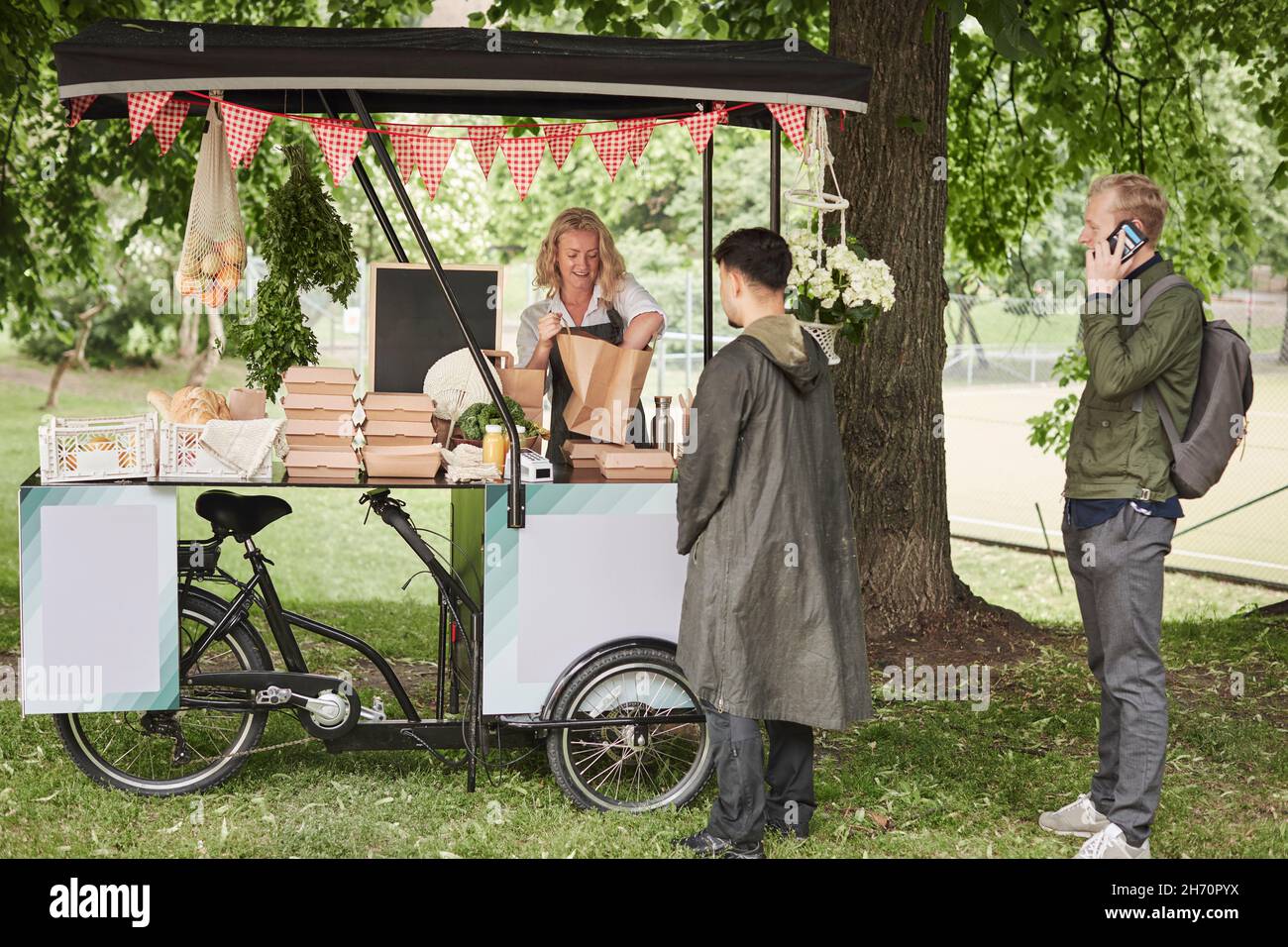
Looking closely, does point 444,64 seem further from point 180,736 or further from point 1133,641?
point 1133,641

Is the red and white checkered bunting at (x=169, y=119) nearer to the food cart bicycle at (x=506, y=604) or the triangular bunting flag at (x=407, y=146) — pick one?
the food cart bicycle at (x=506, y=604)

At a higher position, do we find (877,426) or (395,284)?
(395,284)

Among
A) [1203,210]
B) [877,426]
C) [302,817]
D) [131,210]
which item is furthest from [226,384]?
[302,817]

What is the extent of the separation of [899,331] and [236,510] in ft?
11.6

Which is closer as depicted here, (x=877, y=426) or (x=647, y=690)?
(x=647, y=690)

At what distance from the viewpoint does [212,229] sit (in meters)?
4.43

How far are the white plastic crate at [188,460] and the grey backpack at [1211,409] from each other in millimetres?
2617

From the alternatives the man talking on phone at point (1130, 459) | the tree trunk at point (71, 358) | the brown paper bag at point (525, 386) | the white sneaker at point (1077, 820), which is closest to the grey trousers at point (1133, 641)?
the man talking on phone at point (1130, 459)

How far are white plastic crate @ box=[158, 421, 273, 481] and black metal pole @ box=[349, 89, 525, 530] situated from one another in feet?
2.35

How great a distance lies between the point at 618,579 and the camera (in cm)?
428

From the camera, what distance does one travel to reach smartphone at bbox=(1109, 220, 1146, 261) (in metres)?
3.81

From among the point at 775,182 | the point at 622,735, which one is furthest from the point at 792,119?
the point at 622,735

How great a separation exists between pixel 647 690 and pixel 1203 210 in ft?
25.5

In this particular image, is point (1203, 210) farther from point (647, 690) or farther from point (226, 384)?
point (226, 384)
